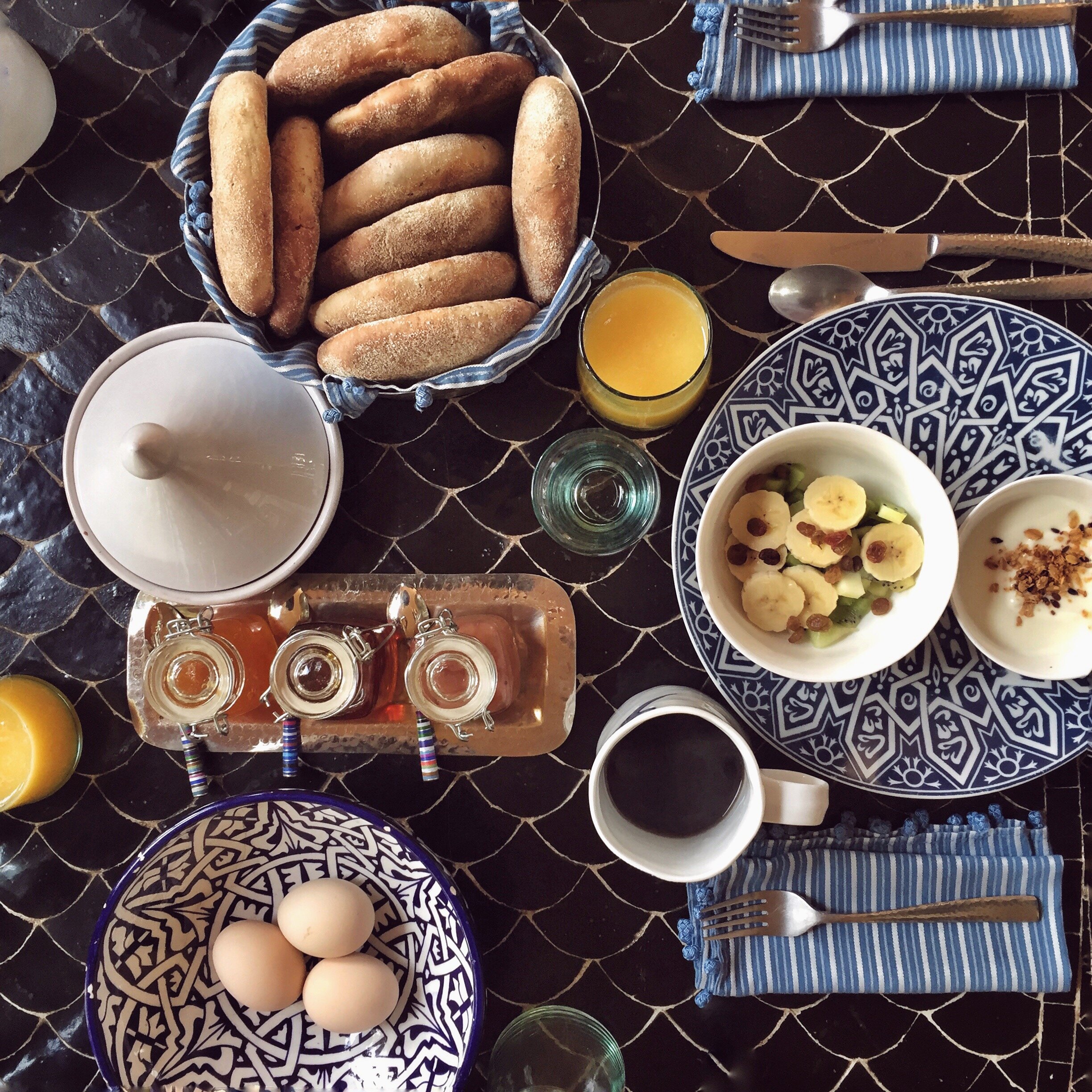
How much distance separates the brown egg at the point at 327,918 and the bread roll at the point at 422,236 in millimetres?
628

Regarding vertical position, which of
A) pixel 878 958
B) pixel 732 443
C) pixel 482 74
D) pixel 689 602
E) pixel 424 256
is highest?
pixel 482 74

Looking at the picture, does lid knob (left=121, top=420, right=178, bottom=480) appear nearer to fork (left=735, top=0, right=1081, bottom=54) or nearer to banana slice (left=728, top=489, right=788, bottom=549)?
banana slice (left=728, top=489, right=788, bottom=549)

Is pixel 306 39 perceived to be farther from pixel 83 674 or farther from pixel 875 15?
pixel 83 674

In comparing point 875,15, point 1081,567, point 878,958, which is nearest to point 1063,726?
point 1081,567

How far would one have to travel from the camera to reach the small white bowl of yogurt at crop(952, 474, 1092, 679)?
0.79 m

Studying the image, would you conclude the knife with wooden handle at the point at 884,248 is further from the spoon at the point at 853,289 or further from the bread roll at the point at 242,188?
the bread roll at the point at 242,188

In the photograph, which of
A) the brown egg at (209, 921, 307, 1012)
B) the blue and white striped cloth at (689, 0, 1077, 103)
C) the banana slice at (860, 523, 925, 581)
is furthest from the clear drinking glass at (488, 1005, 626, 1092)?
the blue and white striped cloth at (689, 0, 1077, 103)

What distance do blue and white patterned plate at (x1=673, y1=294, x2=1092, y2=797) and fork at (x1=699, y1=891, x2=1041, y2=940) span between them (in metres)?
0.15

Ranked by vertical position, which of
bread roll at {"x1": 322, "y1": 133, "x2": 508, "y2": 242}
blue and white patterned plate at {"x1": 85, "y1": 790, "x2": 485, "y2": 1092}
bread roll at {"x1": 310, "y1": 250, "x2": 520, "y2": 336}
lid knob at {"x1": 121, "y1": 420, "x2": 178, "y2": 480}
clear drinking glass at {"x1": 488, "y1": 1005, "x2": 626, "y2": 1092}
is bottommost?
clear drinking glass at {"x1": 488, "y1": 1005, "x2": 626, "y2": 1092}

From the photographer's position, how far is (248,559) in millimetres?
830

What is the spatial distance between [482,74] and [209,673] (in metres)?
0.65

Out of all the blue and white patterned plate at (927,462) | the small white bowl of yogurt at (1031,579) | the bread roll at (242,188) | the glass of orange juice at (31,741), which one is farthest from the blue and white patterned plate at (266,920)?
the small white bowl of yogurt at (1031,579)

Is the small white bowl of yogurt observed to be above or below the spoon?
below

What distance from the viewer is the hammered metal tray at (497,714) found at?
36.4 inches
